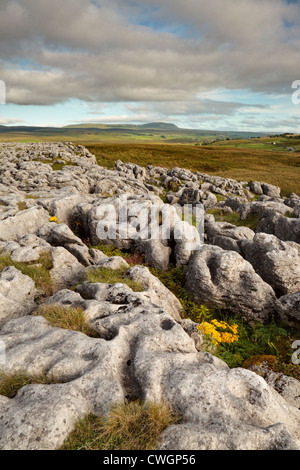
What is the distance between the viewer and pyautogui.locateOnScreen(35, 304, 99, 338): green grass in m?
9.09

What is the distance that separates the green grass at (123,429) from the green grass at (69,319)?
11.5ft

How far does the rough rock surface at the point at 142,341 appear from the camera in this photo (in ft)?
18.1

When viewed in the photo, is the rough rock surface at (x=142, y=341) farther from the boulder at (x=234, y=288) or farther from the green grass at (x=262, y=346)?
the green grass at (x=262, y=346)

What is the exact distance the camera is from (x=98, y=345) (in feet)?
25.5

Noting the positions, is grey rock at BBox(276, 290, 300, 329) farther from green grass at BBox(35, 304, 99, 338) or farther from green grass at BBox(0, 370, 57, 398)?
green grass at BBox(0, 370, 57, 398)

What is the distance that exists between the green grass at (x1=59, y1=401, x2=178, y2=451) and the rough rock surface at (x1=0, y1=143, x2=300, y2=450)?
186mm

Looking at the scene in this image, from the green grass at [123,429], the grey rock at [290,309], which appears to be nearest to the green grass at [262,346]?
the grey rock at [290,309]

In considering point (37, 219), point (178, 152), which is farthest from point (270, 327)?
point (178, 152)

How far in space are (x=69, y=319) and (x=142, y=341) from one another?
9.49 feet

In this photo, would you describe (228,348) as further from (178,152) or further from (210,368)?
(178,152)

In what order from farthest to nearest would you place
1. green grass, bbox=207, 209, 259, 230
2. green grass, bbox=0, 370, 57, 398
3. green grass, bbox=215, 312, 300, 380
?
1. green grass, bbox=207, 209, 259, 230
2. green grass, bbox=215, 312, 300, 380
3. green grass, bbox=0, 370, 57, 398

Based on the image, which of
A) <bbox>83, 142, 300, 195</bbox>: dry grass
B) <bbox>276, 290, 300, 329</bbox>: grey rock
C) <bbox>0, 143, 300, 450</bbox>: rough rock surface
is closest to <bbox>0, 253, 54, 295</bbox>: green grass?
<bbox>0, 143, 300, 450</bbox>: rough rock surface

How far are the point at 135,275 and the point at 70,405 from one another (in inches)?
323

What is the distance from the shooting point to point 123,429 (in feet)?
17.5
